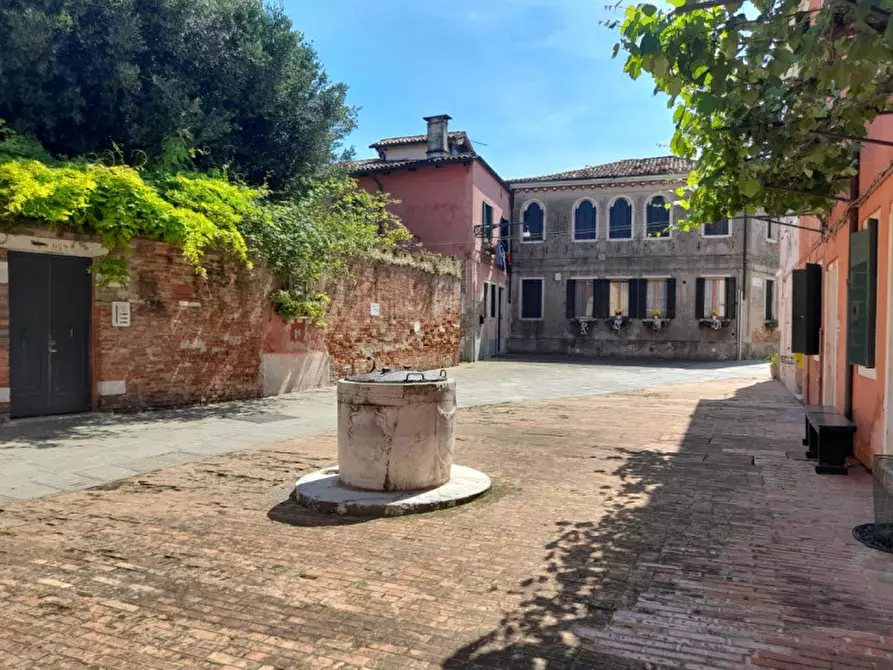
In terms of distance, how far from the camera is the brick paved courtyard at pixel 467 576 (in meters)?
2.92

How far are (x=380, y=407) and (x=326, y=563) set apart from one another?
1.52 meters

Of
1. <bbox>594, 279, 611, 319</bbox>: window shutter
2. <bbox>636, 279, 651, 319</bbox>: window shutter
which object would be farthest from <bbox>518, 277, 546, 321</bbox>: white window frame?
<bbox>636, 279, 651, 319</bbox>: window shutter

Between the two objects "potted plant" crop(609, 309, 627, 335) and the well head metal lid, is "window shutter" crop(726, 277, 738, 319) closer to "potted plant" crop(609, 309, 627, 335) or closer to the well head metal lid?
"potted plant" crop(609, 309, 627, 335)

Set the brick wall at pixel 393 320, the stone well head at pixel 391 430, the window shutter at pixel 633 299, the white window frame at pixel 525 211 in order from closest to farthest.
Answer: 1. the stone well head at pixel 391 430
2. the brick wall at pixel 393 320
3. the window shutter at pixel 633 299
4. the white window frame at pixel 525 211

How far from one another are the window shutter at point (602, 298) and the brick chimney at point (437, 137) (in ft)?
27.0

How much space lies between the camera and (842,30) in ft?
11.1

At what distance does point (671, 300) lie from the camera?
2638 cm

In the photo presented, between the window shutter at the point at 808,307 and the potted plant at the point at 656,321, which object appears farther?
the potted plant at the point at 656,321

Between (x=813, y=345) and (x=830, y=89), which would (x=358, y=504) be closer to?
(x=830, y=89)

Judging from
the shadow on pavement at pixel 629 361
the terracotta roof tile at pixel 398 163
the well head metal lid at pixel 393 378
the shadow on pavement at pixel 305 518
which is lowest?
the shadow on pavement at pixel 305 518

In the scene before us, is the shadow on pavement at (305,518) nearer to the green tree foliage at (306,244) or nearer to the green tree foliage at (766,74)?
the green tree foliage at (766,74)

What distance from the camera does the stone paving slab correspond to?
6.42 m

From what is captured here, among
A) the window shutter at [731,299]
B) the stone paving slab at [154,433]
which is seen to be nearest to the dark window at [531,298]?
the window shutter at [731,299]

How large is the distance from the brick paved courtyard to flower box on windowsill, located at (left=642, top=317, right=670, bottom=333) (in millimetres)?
20290
